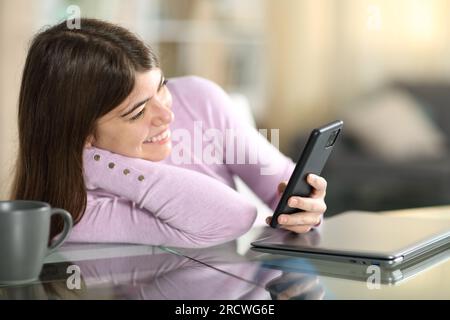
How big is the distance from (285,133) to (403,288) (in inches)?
159

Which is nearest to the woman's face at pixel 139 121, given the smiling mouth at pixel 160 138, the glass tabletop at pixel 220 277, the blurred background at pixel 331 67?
the smiling mouth at pixel 160 138

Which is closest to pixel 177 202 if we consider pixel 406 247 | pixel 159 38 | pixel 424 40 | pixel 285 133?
pixel 406 247

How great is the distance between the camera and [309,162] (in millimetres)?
960

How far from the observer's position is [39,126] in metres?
1.05

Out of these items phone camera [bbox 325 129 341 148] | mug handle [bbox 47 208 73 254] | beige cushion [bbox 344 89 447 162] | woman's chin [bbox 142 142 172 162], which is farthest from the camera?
beige cushion [bbox 344 89 447 162]

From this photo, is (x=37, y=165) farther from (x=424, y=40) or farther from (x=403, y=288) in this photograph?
(x=424, y=40)

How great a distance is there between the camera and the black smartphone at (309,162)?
938 millimetres

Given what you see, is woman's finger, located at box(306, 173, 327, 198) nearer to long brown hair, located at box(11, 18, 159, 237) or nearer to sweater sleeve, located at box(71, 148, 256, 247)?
sweater sleeve, located at box(71, 148, 256, 247)

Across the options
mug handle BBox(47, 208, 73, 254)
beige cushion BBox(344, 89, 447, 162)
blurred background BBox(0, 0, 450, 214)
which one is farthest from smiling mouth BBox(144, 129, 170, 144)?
beige cushion BBox(344, 89, 447, 162)

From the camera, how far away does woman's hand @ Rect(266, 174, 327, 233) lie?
100cm

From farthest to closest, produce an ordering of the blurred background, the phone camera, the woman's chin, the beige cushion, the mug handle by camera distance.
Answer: the beige cushion → the blurred background → the woman's chin → the phone camera → the mug handle

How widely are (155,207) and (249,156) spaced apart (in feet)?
1.02

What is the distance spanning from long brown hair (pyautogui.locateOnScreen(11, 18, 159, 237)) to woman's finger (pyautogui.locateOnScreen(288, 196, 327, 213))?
27cm
